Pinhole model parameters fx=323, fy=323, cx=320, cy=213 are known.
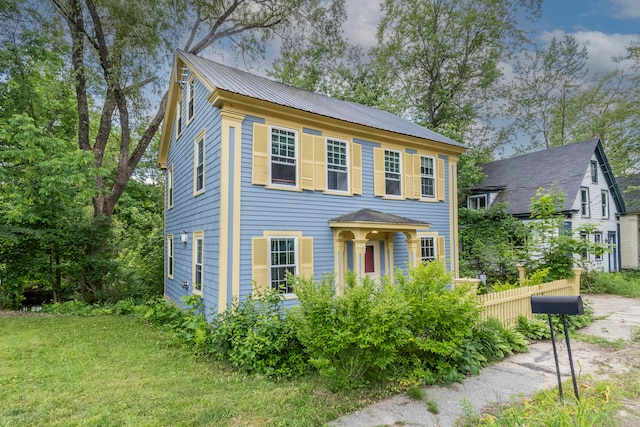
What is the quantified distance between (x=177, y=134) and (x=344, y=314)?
394 inches

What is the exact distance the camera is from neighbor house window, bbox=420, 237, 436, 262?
1103 cm

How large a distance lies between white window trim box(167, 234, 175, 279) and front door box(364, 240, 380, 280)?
6.82 m

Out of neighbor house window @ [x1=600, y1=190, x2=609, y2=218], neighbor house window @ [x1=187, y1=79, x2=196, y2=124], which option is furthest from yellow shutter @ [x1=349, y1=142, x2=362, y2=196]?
neighbor house window @ [x1=600, y1=190, x2=609, y2=218]

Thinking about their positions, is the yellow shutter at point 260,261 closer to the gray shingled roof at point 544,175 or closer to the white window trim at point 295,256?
the white window trim at point 295,256

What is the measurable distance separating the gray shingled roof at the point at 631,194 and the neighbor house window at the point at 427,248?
14.9m

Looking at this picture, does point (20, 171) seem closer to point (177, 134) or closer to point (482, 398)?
point (177, 134)

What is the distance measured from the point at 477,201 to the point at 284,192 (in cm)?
1530

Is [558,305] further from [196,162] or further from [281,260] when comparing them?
[196,162]

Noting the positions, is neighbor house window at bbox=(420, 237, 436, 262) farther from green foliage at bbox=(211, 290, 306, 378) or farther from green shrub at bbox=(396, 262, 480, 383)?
green foliage at bbox=(211, 290, 306, 378)

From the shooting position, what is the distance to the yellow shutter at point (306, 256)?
816 cm

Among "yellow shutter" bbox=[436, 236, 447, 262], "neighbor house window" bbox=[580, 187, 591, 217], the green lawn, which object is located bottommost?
the green lawn

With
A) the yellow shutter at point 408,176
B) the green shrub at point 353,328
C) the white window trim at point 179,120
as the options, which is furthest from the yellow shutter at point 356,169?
the white window trim at point 179,120

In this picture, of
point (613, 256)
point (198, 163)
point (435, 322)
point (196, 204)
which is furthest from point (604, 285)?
point (198, 163)

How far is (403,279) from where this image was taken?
187 inches
